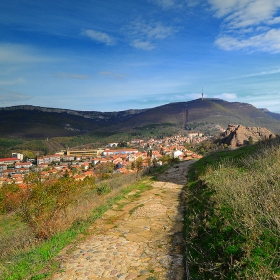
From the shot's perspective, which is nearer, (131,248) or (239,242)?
(239,242)

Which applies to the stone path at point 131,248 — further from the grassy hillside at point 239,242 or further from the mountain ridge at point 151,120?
the mountain ridge at point 151,120

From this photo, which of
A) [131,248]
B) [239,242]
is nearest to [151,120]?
[131,248]

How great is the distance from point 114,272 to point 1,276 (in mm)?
2006

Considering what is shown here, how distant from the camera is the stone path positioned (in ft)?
14.3

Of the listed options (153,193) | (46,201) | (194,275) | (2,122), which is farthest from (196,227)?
(2,122)

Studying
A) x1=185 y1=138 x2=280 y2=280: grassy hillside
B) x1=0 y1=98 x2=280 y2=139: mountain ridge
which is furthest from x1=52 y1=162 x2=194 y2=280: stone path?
x1=0 y1=98 x2=280 y2=139: mountain ridge

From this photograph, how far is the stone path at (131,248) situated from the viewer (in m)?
4.37

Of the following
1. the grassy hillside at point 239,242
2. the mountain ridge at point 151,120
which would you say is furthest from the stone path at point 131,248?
the mountain ridge at point 151,120

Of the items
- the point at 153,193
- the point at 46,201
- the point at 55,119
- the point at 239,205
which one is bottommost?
the point at 153,193

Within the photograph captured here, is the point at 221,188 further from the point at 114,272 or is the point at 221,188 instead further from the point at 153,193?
the point at 153,193

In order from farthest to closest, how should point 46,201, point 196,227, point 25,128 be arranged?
point 25,128
point 46,201
point 196,227

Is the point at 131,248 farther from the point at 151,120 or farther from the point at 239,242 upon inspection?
the point at 151,120

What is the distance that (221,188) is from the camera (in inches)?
248

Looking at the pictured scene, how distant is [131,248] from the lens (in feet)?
17.8
